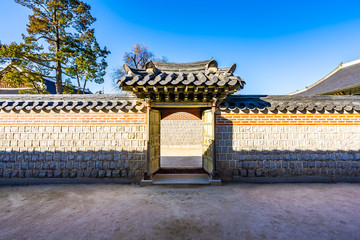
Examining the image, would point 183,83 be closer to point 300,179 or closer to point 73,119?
point 73,119

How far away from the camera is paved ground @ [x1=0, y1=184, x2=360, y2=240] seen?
243 centimetres

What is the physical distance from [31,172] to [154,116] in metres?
3.65

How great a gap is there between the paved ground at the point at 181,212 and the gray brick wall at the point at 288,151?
0.41 metres

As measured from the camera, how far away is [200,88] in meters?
3.94

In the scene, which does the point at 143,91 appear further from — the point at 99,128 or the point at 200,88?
the point at 99,128

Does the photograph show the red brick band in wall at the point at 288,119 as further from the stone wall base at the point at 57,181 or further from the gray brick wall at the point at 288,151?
the stone wall base at the point at 57,181

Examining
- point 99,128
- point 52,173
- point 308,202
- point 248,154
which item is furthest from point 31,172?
point 308,202

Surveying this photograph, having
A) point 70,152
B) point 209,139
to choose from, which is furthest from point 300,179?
point 70,152

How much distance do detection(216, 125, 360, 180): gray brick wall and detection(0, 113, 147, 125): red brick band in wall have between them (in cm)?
244

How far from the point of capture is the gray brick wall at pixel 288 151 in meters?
4.57

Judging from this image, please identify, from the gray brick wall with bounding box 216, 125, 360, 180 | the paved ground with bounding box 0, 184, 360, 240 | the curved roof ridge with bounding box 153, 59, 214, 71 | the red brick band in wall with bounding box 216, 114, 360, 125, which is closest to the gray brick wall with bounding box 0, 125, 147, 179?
the paved ground with bounding box 0, 184, 360, 240

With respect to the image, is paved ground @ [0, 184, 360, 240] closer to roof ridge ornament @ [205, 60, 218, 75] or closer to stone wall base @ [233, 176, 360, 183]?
stone wall base @ [233, 176, 360, 183]

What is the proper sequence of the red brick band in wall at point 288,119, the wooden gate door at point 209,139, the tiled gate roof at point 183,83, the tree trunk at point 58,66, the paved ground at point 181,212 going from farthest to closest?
the tree trunk at point 58,66 < the red brick band in wall at point 288,119 < the wooden gate door at point 209,139 < the tiled gate roof at point 183,83 < the paved ground at point 181,212

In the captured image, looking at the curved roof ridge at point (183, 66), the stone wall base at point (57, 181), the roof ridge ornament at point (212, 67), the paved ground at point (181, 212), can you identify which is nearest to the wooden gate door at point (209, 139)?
the paved ground at point (181, 212)
